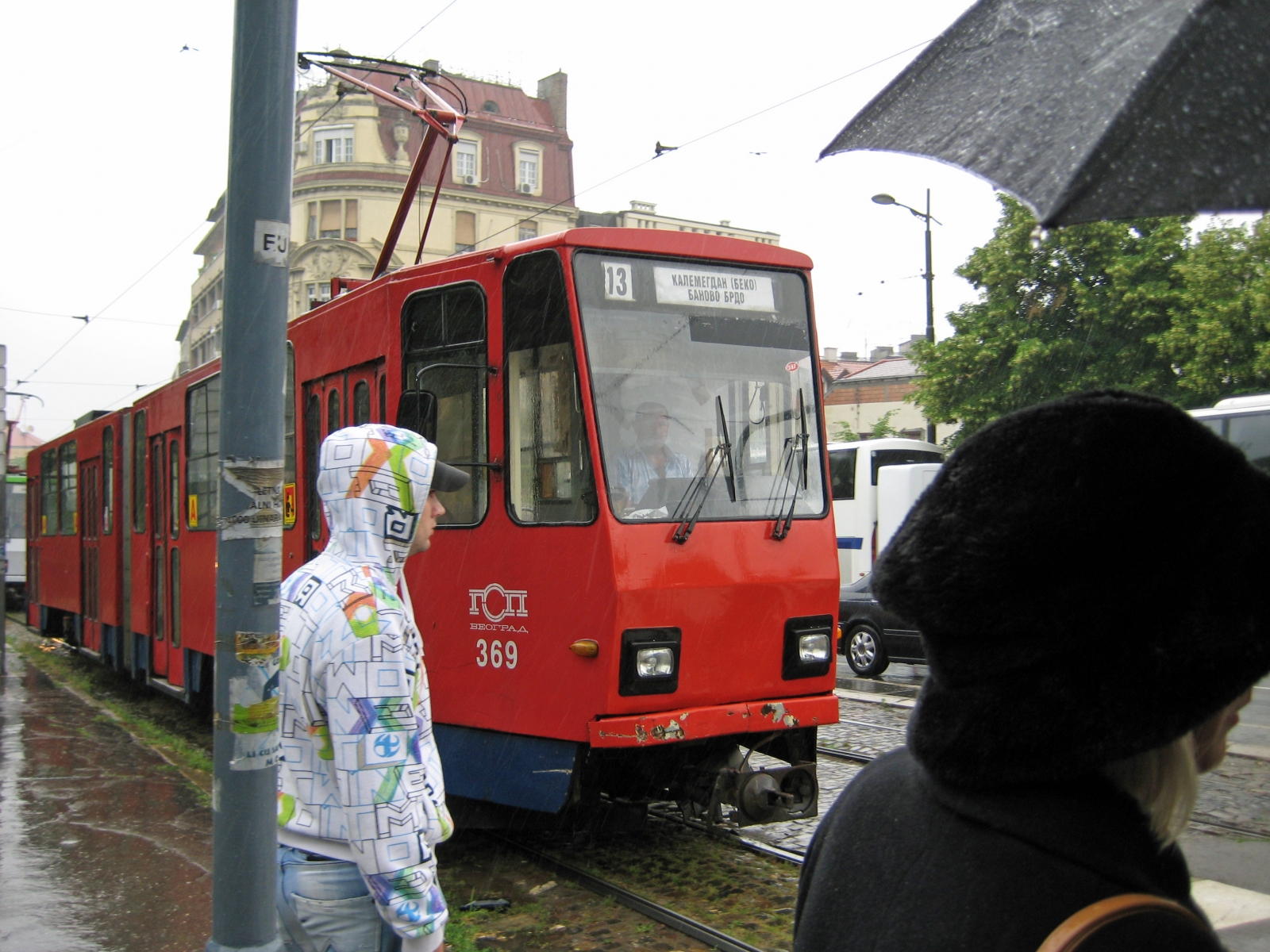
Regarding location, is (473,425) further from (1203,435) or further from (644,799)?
(1203,435)

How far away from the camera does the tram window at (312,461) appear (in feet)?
25.5

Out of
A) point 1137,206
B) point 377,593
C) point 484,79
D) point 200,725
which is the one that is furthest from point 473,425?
point 484,79

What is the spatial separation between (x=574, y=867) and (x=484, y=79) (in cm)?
5885

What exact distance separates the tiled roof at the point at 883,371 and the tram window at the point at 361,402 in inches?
2036

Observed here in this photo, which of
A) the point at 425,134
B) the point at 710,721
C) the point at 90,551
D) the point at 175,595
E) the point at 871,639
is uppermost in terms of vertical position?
the point at 425,134

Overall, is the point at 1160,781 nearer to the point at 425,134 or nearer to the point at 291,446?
the point at 291,446

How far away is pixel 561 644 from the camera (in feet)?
19.5

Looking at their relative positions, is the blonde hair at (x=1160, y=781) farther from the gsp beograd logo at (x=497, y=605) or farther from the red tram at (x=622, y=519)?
the gsp beograd logo at (x=497, y=605)

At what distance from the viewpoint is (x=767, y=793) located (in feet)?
20.1

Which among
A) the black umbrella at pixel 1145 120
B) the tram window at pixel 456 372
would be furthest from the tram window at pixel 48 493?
the black umbrella at pixel 1145 120

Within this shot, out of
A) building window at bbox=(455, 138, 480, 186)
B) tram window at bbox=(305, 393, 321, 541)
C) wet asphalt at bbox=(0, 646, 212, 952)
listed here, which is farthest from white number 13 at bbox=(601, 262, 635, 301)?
building window at bbox=(455, 138, 480, 186)

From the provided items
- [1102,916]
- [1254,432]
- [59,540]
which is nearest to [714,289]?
[1102,916]

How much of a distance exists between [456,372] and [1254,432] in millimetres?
14947

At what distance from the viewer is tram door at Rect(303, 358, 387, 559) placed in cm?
716
